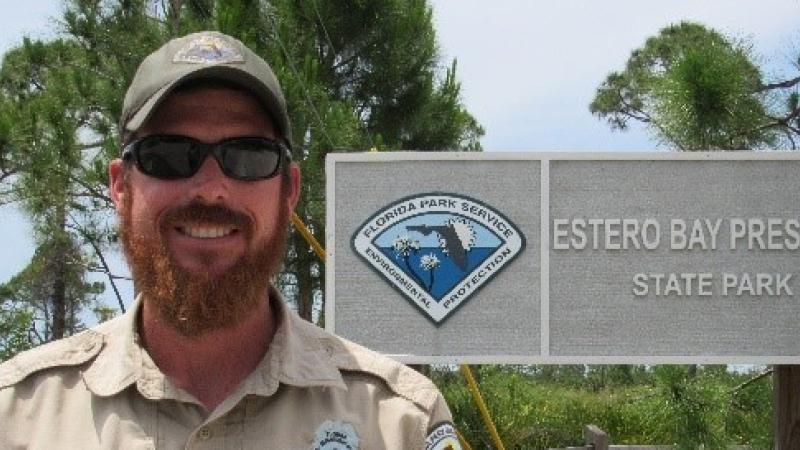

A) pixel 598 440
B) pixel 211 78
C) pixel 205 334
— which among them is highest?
pixel 211 78

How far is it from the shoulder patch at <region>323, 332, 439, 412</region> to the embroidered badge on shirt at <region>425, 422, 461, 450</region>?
0.03m

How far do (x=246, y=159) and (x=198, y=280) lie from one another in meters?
0.16

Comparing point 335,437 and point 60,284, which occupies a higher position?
point 60,284

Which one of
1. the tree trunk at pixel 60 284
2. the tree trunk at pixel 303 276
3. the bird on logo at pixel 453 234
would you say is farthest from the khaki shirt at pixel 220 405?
the tree trunk at pixel 60 284

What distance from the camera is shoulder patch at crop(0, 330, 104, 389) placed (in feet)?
5.15

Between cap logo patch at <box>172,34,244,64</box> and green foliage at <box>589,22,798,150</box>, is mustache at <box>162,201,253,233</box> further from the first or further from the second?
green foliage at <box>589,22,798,150</box>

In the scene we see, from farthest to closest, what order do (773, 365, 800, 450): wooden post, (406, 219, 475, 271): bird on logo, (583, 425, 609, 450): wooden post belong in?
(583, 425, 609, 450): wooden post < (773, 365, 800, 450): wooden post < (406, 219, 475, 271): bird on logo

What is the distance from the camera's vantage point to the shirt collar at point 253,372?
1520 millimetres

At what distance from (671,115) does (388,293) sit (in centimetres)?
141

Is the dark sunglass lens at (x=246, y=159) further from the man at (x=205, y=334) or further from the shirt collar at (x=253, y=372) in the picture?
the shirt collar at (x=253, y=372)

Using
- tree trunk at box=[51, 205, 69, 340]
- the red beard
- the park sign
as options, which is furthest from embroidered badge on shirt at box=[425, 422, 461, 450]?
tree trunk at box=[51, 205, 69, 340]

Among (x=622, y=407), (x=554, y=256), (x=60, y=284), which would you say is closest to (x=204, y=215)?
(x=554, y=256)

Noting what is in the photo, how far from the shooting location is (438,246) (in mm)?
4879

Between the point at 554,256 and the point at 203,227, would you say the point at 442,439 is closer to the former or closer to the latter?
the point at 203,227
